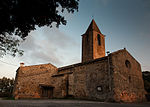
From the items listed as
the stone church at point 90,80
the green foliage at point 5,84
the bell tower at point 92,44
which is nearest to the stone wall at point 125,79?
the stone church at point 90,80

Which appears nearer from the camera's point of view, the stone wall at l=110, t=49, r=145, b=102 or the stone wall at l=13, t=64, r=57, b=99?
the stone wall at l=110, t=49, r=145, b=102

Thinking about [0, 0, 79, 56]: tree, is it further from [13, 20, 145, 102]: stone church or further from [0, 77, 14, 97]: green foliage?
[0, 77, 14, 97]: green foliage

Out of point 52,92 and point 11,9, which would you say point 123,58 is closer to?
point 52,92

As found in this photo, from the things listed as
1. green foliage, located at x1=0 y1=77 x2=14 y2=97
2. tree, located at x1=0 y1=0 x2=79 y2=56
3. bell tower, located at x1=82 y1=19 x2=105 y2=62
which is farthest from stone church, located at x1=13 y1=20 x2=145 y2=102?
green foliage, located at x1=0 y1=77 x2=14 y2=97

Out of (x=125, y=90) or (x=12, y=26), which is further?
(x=125, y=90)

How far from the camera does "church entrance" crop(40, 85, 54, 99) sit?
65.1 ft

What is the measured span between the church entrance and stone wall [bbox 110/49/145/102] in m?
11.3

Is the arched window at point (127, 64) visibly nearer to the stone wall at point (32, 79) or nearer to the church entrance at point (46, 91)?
the stone wall at point (32, 79)

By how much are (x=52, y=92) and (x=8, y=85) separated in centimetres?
3816

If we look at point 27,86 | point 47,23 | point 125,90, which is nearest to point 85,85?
point 125,90

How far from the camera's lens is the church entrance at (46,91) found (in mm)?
19828

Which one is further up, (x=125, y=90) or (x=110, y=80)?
(x=110, y=80)

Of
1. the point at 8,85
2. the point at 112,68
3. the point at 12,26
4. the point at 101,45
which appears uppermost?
the point at 101,45

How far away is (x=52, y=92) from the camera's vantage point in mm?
20469
